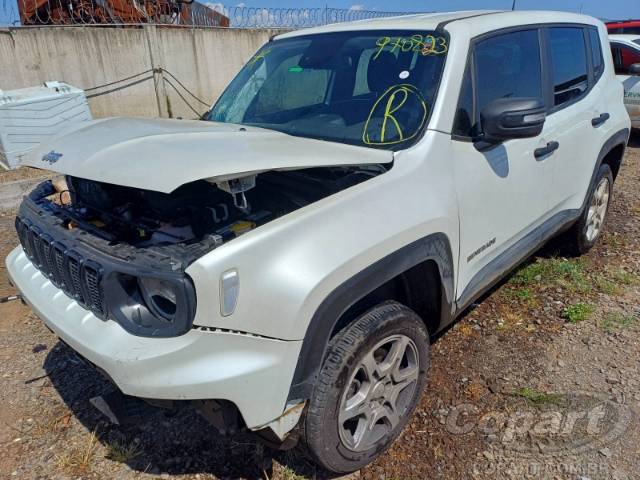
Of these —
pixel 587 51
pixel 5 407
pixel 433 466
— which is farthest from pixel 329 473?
pixel 587 51

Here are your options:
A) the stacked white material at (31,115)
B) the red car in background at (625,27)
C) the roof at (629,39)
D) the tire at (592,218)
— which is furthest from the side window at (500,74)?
the red car in background at (625,27)

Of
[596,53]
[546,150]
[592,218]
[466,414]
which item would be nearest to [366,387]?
[466,414]

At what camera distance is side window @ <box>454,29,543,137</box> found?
101 inches

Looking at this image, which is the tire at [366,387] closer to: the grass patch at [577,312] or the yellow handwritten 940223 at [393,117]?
the yellow handwritten 940223 at [393,117]

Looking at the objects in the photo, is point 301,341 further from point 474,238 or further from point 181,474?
point 474,238

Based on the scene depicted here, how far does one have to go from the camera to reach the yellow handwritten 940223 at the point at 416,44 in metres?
2.53

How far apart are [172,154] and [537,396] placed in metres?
2.22

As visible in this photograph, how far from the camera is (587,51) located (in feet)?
12.3

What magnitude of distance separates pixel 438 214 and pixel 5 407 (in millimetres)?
2575

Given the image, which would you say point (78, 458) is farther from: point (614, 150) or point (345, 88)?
point (614, 150)

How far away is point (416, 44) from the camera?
8.54 ft

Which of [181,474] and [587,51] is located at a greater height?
[587,51]

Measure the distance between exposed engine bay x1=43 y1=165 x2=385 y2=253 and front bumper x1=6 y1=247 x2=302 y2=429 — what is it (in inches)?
15.8

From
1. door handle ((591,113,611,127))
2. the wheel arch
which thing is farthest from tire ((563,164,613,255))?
door handle ((591,113,611,127))
